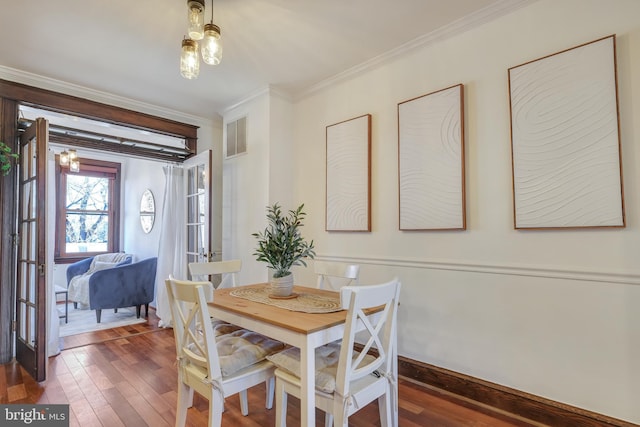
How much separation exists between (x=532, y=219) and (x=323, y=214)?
5.99 ft

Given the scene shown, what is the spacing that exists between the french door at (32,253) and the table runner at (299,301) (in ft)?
5.31

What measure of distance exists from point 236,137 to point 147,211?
Result: 9.07 ft

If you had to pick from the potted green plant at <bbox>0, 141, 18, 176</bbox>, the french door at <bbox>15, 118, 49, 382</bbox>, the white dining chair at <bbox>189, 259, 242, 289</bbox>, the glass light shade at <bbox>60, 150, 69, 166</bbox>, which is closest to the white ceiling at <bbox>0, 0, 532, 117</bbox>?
the french door at <bbox>15, 118, 49, 382</bbox>

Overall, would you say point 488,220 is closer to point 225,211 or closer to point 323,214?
point 323,214

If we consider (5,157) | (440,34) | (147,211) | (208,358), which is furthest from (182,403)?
(147,211)

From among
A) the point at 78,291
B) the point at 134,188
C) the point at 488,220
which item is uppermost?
the point at 134,188

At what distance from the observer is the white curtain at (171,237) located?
13.3ft

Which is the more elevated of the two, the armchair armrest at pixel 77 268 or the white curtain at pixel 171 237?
the white curtain at pixel 171 237

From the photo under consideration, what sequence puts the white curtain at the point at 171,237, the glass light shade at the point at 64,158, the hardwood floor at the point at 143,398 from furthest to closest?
the glass light shade at the point at 64,158 → the white curtain at the point at 171,237 → the hardwood floor at the point at 143,398

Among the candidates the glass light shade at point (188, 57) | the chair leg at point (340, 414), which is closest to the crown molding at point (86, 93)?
the glass light shade at point (188, 57)

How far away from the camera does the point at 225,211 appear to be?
3.98 metres

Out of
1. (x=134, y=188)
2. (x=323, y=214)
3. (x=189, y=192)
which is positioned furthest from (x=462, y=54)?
(x=134, y=188)

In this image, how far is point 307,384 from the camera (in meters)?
1.48

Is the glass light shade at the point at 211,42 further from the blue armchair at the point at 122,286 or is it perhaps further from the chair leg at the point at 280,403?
the blue armchair at the point at 122,286
